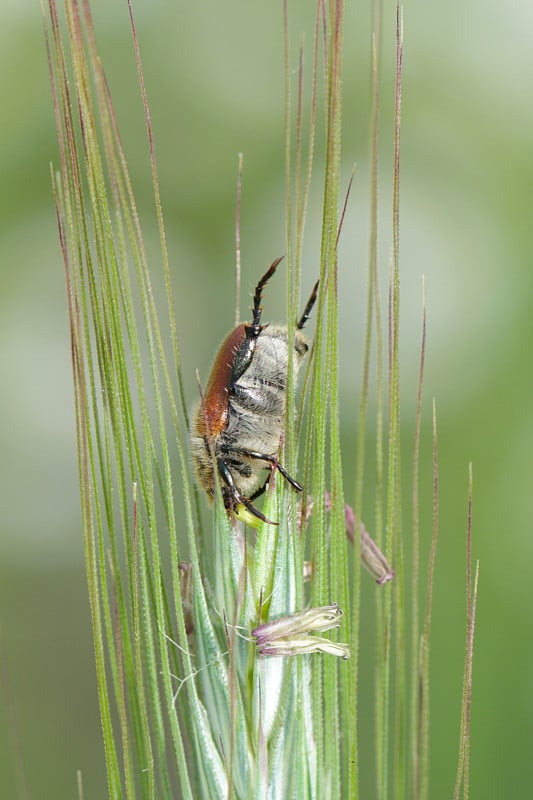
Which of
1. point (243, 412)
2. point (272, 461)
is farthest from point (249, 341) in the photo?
point (272, 461)

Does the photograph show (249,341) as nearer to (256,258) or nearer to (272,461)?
(272,461)

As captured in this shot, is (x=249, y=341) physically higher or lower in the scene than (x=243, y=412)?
higher

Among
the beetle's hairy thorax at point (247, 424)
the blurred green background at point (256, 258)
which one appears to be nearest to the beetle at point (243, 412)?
the beetle's hairy thorax at point (247, 424)

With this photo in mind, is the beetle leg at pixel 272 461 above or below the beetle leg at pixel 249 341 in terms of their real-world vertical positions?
below

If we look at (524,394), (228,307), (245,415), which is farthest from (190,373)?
(245,415)

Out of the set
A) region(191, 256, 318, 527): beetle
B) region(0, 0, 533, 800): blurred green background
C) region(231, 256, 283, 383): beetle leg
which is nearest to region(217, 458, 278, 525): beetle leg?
region(191, 256, 318, 527): beetle

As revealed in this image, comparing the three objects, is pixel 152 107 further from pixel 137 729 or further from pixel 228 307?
pixel 137 729

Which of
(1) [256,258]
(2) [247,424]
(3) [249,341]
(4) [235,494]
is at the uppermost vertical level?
(1) [256,258]

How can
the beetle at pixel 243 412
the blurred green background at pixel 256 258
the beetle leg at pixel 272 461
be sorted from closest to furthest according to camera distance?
the beetle leg at pixel 272 461
the beetle at pixel 243 412
the blurred green background at pixel 256 258

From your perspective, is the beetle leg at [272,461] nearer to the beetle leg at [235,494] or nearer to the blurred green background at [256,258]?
the beetle leg at [235,494]
